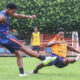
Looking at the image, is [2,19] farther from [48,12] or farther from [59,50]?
[48,12]

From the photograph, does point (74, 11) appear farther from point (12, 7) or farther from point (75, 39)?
point (12, 7)

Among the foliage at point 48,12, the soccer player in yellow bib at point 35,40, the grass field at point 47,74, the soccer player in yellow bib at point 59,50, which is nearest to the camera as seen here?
the grass field at point 47,74

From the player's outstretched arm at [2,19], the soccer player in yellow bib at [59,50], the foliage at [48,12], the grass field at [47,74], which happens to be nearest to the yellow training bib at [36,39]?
the grass field at [47,74]

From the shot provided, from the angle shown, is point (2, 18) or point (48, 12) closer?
point (2, 18)

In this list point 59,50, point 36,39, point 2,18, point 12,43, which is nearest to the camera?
point 2,18

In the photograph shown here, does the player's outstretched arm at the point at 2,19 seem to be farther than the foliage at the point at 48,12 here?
No

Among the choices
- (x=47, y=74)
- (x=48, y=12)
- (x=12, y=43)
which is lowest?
(x=48, y=12)

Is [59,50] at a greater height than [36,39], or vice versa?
[59,50]

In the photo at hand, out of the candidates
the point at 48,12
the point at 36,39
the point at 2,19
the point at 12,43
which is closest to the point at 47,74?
the point at 12,43

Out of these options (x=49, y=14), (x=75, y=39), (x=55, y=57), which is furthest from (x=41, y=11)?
(x=55, y=57)

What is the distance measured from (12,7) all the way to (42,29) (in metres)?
24.0

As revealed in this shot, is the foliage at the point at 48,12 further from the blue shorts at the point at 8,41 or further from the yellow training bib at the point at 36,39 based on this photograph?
the blue shorts at the point at 8,41

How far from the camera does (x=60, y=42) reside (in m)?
9.37

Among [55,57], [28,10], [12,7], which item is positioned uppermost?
[12,7]
